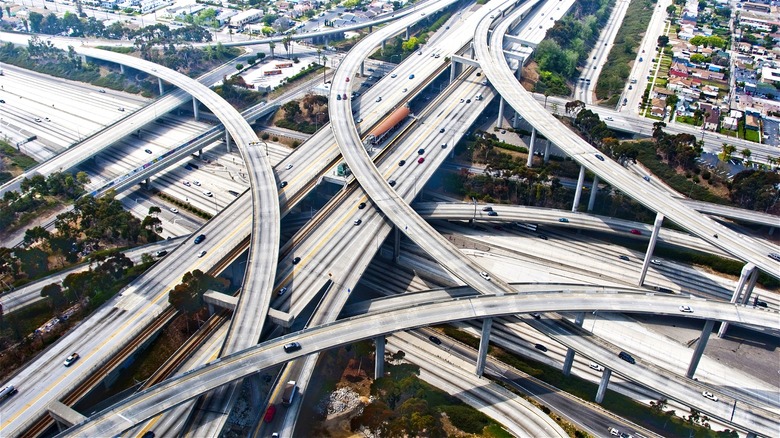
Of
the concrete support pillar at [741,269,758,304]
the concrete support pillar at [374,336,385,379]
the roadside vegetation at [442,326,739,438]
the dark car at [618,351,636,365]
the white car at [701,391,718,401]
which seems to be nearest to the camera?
the white car at [701,391,718,401]

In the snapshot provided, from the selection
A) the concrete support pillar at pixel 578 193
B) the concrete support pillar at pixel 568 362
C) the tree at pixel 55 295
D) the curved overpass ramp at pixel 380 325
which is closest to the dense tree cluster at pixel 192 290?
the curved overpass ramp at pixel 380 325

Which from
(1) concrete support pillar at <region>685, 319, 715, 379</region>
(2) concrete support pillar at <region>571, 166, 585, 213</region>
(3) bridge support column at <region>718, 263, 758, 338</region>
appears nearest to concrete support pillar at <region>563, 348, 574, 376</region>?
(1) concrete support pillar at <region>685, 319, 715, 379</region>

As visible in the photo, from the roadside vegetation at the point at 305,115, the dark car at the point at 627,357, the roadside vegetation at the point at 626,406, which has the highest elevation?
the roadside vegetation at the point at 305,115

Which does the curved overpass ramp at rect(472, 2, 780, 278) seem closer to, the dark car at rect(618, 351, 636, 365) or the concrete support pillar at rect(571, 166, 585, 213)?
the concrete support pillar at rect(571, 166, 585, 213)

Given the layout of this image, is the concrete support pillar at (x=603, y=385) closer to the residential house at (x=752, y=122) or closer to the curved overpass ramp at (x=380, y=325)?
the curved overpass ramp at (x=380, y=325)

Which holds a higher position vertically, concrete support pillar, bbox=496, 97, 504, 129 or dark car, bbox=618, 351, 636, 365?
concrete support pillar, bbox=496, 97, 504, 129

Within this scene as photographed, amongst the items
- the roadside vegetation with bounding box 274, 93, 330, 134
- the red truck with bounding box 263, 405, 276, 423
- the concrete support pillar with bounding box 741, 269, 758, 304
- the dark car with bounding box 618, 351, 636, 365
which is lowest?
the red truck with bounding box 263, 405, 276, 423
